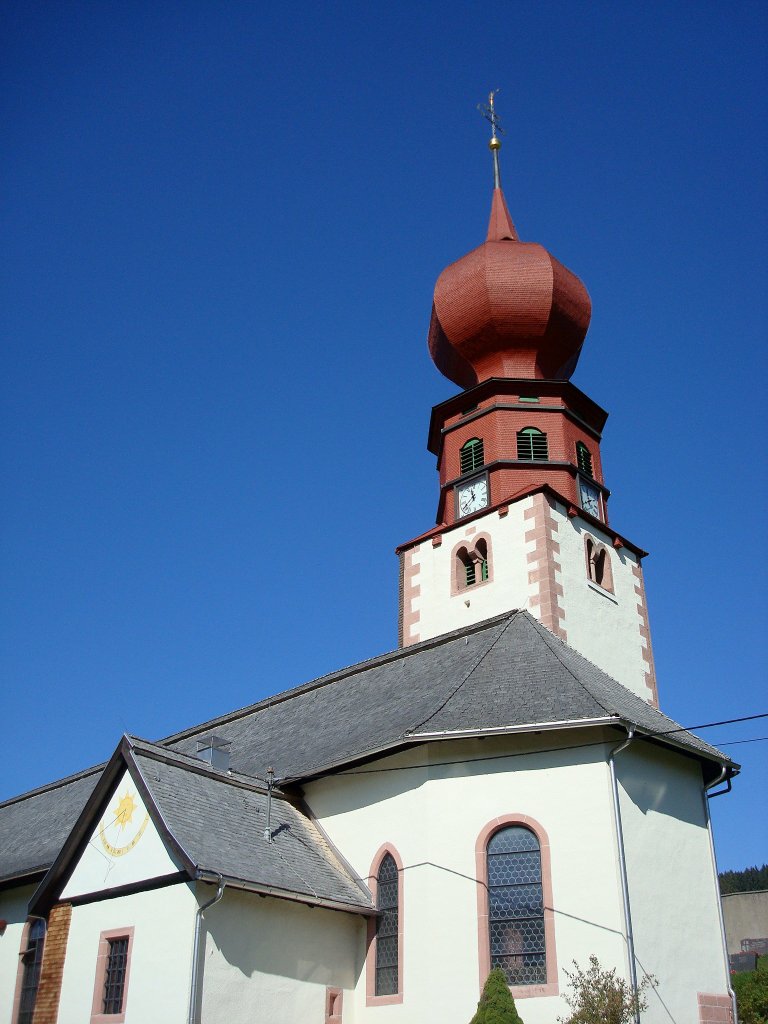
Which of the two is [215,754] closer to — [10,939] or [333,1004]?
[10,939]

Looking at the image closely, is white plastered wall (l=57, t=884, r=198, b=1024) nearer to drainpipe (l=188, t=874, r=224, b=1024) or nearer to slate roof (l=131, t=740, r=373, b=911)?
drainpipe (l=188, t=874, r=224, b=1024)

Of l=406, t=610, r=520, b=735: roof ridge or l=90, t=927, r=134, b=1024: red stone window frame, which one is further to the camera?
l=406, t=610, r=520, b=735: roof ridge

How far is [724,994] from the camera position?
688 inches

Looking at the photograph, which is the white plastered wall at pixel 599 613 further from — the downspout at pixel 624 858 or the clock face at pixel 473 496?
the downspout at pixel 624 858

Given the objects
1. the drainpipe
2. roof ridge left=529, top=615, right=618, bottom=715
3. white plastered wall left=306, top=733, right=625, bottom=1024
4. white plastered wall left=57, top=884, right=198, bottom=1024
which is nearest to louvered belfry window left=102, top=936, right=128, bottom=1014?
white plastered wall left=57, top=884, right=198, bottom=1024

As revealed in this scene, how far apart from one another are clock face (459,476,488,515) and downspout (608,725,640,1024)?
1003 cm

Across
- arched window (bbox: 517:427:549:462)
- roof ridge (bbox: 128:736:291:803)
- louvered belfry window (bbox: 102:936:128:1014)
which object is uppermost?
arched window (bbox: 517:427:549:462)

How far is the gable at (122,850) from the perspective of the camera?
16891 millimetres

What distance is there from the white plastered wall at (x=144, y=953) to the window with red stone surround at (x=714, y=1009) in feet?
25.1

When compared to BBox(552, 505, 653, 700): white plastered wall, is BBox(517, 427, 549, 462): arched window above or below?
above

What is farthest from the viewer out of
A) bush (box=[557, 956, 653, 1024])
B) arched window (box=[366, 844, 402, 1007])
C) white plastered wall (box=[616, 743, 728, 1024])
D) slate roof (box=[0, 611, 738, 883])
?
slate roof (box=[0, 611, 738, 883])

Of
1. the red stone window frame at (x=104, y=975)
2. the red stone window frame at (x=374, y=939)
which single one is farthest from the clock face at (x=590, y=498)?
the red stone window frame at (x=104, y=975)

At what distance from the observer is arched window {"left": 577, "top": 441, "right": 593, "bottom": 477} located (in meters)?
27.4

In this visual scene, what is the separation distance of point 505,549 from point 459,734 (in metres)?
8.00
